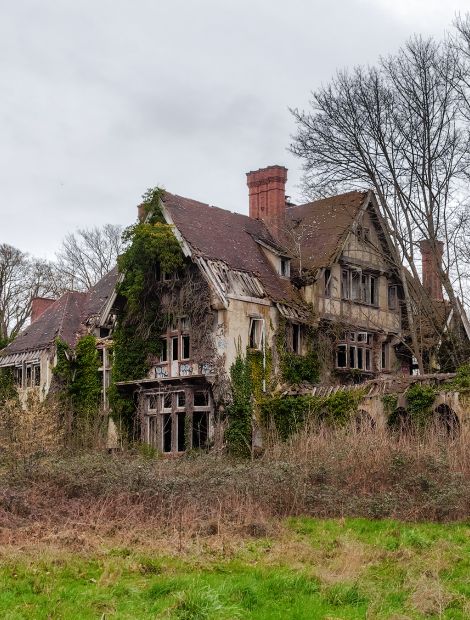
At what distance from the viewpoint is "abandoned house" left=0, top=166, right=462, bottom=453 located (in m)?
32.2

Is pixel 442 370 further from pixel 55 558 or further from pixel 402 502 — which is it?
pixel 55 558

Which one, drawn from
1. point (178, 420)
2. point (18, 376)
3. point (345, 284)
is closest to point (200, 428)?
point (178, 420)

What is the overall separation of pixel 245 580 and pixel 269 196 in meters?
28.2

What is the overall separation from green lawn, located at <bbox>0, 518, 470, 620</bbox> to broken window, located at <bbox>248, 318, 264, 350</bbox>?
16979mm

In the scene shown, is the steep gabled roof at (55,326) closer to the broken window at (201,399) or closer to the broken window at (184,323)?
the broken window at (184,323)

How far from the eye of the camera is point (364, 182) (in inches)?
1341

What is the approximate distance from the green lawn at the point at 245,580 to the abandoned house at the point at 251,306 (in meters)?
16.5

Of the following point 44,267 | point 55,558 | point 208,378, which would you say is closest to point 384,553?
point 55,558

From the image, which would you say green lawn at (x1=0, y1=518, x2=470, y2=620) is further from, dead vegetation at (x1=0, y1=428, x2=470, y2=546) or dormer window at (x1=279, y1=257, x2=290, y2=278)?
dormer window at (x1=279, y1=257, x2=290, y2=278)

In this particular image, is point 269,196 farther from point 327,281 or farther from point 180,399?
point 180,399

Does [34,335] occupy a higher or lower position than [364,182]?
lower

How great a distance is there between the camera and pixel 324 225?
37.9 metres

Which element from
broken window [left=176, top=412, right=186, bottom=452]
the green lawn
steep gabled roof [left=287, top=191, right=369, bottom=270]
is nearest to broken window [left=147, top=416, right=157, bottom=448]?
broken window [left=176, top=412, right=186, bottom=452]

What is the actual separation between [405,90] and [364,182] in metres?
3.68
